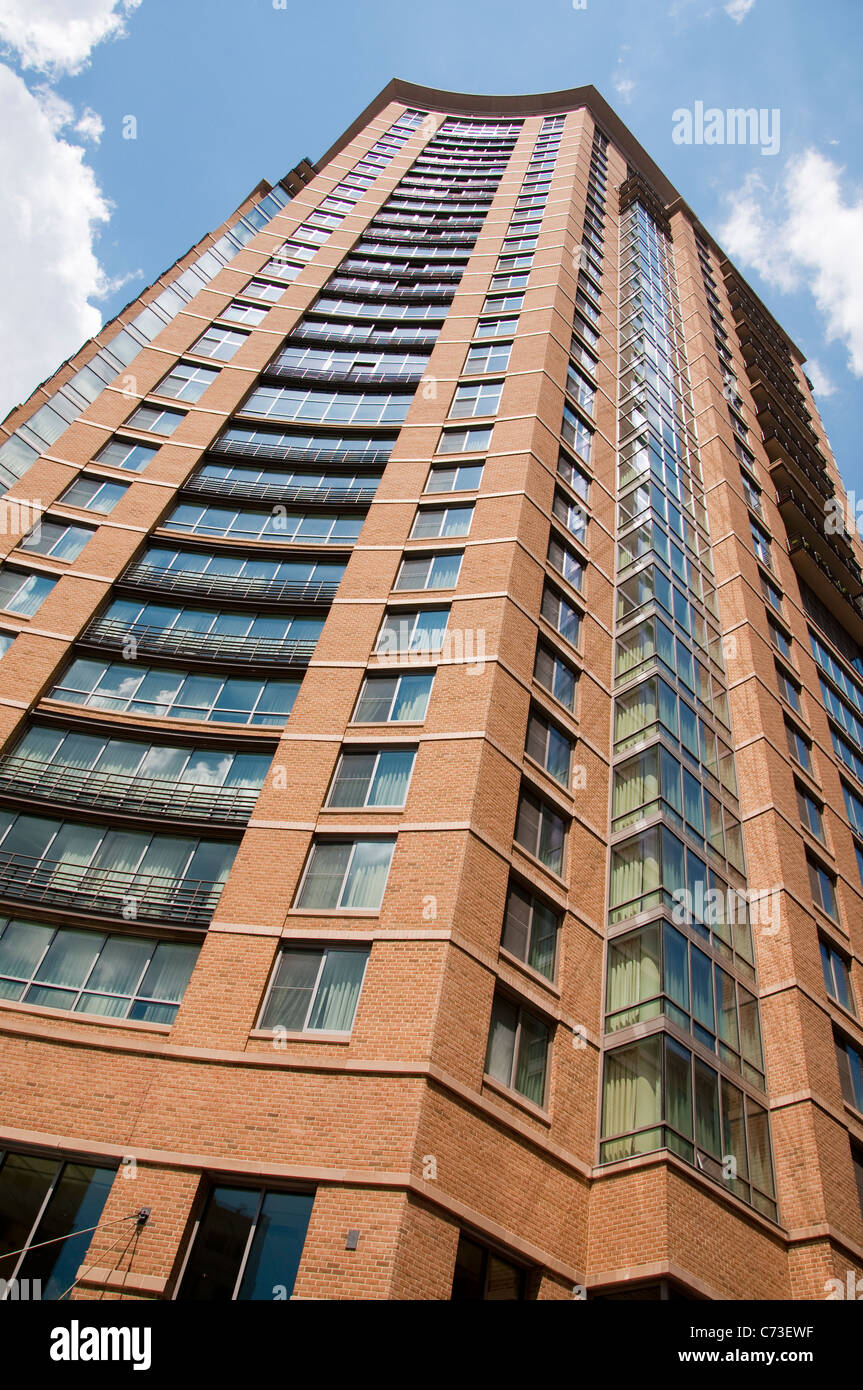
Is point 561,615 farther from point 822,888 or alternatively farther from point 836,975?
point 836,975

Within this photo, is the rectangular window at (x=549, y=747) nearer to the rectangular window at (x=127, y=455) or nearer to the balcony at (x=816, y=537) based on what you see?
the rectangular window at (x=127, y=455)

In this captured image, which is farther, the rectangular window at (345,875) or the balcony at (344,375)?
the balcony at (344,375)

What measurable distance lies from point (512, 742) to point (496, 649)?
2.17 m

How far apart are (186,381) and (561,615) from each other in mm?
15286

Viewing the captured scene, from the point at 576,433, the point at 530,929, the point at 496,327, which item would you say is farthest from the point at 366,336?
the point at 530,929

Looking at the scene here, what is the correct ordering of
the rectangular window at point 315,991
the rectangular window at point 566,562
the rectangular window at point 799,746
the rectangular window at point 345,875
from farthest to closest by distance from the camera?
1. the rectangular window at point 799,746
2. the rectangular window at point 566,562
3. the rectangular window at point 345,875
4. the rectangular window at point 315,991

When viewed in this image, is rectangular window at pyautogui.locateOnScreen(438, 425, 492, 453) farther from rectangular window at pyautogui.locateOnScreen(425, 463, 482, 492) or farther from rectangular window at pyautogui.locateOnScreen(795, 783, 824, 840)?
rectangular window at pyautogui.locateOnScreen(795, 783, 824, 840)

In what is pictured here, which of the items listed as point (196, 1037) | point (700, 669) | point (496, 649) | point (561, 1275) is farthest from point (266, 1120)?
point (700, 669)

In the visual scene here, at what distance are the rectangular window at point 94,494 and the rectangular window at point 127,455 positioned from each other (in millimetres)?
732

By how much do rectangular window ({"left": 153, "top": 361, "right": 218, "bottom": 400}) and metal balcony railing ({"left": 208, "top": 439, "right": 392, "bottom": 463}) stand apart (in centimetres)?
302

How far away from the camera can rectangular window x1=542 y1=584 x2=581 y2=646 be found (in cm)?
2183

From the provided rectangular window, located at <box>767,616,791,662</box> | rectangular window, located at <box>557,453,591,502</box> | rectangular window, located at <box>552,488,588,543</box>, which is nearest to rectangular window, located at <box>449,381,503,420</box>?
rectangular window, located at <box>557,453,591,502</box>

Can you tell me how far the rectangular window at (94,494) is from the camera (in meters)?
23.7

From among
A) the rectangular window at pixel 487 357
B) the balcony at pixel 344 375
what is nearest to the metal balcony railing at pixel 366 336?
the balcony at pixel 344 375
